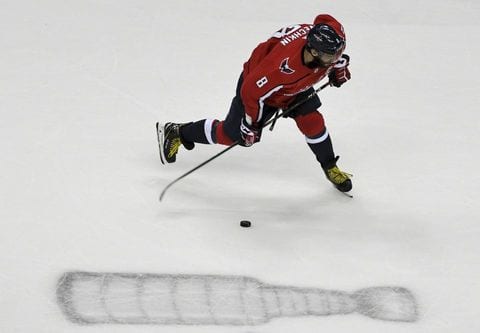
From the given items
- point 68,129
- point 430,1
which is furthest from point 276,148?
point 430,1

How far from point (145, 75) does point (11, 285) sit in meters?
1.95

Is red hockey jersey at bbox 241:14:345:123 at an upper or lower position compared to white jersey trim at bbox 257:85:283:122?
upper

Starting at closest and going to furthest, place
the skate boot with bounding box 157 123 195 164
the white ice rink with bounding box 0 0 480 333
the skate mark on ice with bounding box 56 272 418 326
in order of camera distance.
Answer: the skate mark on ice with bounding box 56 272 418 326
the white ice rink with bounding box 0 0 480 333
the skate boot with bounding box 157 123 195 164

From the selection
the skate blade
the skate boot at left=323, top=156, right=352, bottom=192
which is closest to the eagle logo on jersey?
the skate boot at left=323, top=156, right=352, bottom=192

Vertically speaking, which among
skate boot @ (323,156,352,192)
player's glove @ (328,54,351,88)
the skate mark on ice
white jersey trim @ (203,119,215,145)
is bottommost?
the skate mark on ice

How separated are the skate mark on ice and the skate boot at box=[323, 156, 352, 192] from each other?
0.71m

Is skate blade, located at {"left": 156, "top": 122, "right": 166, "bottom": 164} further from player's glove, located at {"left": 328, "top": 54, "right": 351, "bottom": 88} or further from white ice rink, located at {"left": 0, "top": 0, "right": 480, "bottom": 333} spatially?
player's glove, located at {"left": 328, "top": 54, "right": 351, "bottom": 88}

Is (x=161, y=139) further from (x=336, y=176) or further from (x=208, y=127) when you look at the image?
(x=336, y=176)

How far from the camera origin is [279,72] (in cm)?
376

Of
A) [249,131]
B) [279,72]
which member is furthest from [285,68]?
[249,131]

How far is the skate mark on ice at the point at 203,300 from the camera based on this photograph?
3471 mm

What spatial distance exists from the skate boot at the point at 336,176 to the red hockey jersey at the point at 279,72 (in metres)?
0.45

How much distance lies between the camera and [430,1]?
5.96 metres

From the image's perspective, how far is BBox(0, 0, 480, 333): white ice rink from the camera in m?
3.71
